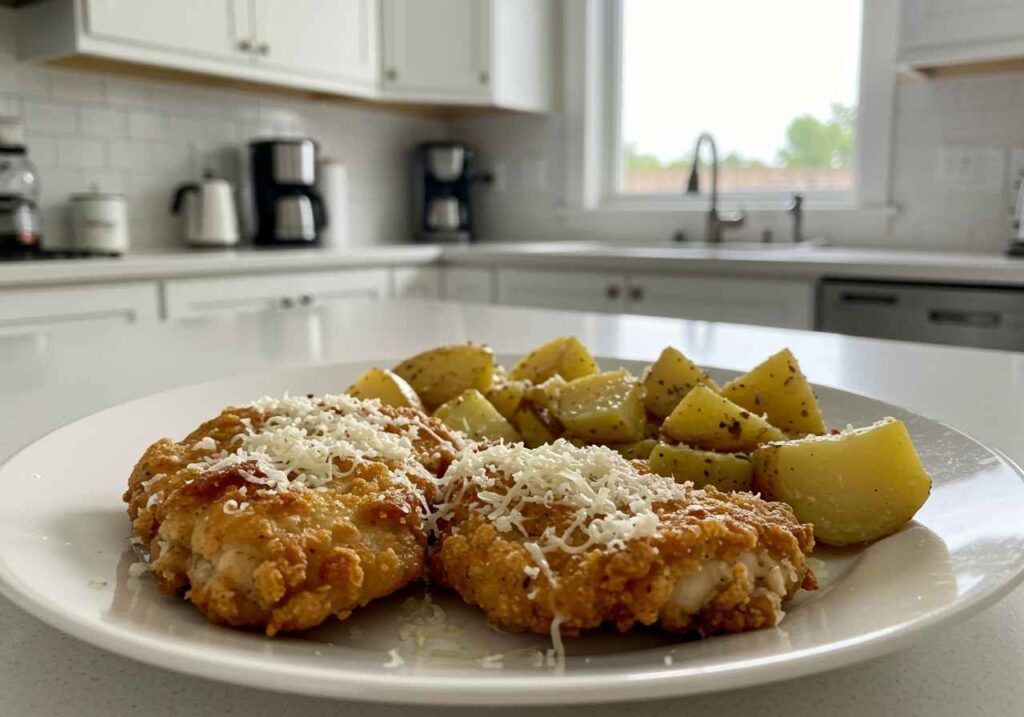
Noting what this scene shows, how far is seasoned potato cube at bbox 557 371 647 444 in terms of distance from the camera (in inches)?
35.7

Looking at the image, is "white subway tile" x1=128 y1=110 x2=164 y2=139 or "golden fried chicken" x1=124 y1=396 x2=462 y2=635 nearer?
"golden fried chicken" x1=124 y1=396 x2=462 y2=635

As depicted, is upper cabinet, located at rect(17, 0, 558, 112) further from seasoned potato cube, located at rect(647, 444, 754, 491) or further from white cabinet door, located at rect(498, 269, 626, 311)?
seasoned potato cube, located at rect(647, 444, 754, 491)

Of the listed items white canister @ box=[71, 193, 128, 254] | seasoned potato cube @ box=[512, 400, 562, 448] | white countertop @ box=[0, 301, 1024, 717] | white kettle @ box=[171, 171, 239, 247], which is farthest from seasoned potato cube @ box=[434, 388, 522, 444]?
white kettle @ box=[171, 171, 239, 247]

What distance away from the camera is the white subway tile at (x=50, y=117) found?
3.56 meters

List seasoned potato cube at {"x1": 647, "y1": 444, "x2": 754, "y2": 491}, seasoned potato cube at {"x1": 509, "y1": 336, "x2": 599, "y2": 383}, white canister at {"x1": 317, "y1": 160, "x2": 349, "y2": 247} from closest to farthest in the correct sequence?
seasoned potato cube at {"x1": 647, "y1": 444, "x2": 754, "y2": 491}
seasoned potato cube at {"x1": 509, "y1": 336, "x2": 599, "y2": 383}
white canister at {"x1": 317, "y1": 160, "x2": 349, "y2": 247}

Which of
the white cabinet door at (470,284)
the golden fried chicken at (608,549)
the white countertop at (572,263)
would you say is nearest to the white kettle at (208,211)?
the white countertop at (572,263)

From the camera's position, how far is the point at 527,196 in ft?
17.1

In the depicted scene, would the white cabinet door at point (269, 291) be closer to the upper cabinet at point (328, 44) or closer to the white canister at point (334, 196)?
the white canister at point (334, 196)

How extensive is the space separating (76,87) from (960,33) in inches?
142

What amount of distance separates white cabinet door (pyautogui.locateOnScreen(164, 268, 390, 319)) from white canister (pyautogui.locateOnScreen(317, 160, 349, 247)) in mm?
782

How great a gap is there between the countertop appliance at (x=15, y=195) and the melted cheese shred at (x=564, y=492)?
10.2 ft

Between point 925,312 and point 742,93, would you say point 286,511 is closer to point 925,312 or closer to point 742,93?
point 925,312

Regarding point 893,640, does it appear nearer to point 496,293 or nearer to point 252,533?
point 252,533

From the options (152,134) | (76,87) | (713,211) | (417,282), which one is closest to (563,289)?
(417,282)
